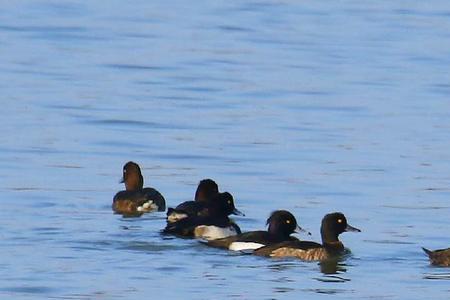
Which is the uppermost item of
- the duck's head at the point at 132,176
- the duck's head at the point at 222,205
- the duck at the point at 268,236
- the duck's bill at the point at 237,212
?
the duck's head at the point at 132,176

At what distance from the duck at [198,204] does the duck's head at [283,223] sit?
0.85 metres

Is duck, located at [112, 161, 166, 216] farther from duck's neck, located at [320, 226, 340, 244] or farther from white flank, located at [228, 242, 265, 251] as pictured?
duck's neck, located at [320, 226, 340, 244]

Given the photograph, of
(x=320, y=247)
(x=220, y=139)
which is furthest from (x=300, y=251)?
(x=220, y=139)

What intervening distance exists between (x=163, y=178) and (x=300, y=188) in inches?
65.1

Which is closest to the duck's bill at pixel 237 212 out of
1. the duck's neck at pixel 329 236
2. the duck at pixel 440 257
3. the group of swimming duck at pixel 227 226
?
the group of swimming duck at pixel 227 226

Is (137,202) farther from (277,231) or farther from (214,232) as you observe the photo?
(277,231)

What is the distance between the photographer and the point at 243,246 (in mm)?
15125

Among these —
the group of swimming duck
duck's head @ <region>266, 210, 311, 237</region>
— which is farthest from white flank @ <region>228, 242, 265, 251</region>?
duck's head @ <region>266, 210, 311, 237</region>

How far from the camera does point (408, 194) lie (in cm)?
1783

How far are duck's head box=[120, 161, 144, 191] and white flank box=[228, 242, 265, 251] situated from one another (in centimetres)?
289

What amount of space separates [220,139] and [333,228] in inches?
229

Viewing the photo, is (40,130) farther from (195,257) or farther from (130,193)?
(195,257)

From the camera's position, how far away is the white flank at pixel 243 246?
1509 cm

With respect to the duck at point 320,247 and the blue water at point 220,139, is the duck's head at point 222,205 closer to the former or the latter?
the blue water at point 220,139
